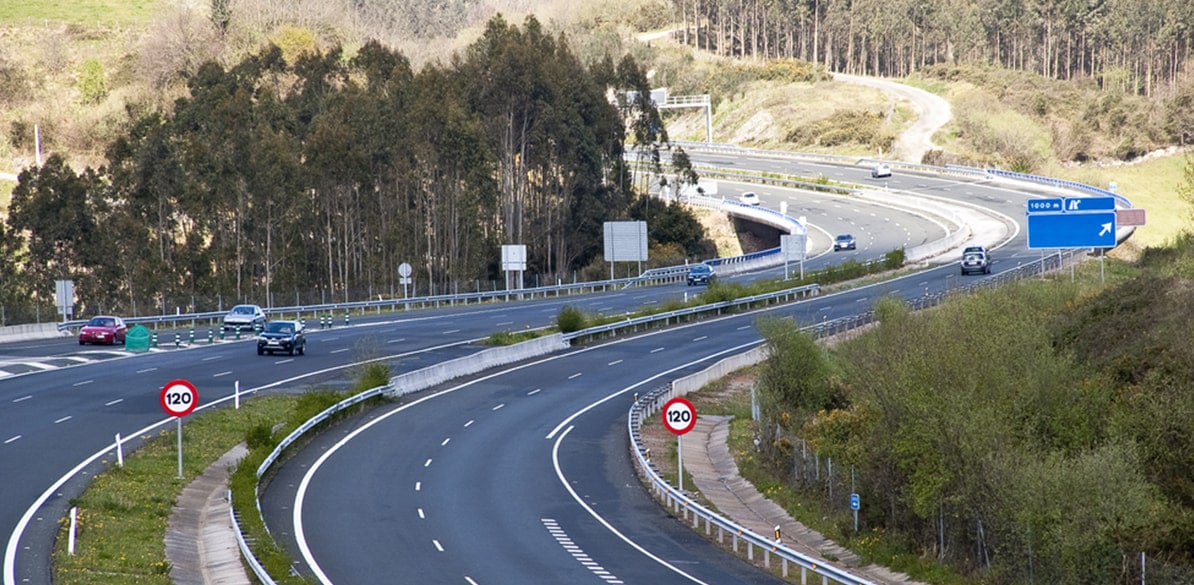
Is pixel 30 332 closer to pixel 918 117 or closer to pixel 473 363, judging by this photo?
pixel 473 363

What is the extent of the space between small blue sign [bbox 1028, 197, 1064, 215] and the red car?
36.3 meters

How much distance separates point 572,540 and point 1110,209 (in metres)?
29.7

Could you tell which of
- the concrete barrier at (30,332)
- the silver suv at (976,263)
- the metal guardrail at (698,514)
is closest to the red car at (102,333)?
the concrete barrier at (30,332)

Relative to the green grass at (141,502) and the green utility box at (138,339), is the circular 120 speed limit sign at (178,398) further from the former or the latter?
the green utility box at (138,339)

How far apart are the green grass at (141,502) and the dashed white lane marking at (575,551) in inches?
291

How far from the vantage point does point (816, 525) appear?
32.7 meters

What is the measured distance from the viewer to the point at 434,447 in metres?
41.4

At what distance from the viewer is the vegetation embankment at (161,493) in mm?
25703

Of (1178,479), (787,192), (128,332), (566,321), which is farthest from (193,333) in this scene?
(787,192)

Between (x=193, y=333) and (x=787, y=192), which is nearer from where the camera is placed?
(x=193, y=333)

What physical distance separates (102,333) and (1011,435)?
4152 centimetres

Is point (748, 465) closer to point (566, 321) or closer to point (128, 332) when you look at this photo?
point (566, 321)

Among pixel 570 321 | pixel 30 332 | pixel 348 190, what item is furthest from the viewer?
pixel 348 190

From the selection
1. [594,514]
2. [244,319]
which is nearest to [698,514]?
[594,514]
